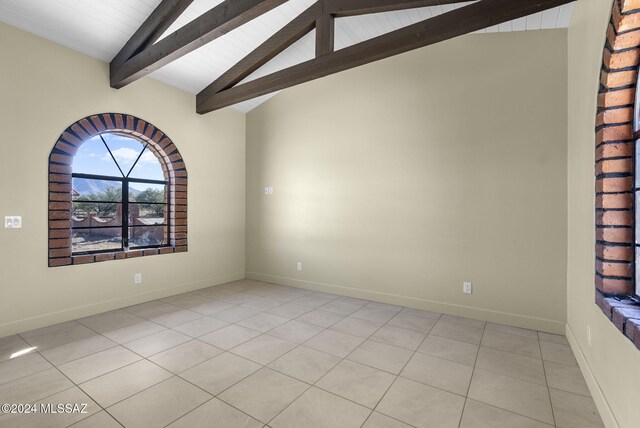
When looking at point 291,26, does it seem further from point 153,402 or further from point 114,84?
point 153,402

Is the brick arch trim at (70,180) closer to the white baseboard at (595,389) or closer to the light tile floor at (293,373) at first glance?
the light tile floor at (293,373)

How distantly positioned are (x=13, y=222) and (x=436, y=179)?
414 centimetres

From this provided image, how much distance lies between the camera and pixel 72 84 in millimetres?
3141

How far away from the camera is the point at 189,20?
299 centimetres

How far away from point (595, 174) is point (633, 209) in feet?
1.06

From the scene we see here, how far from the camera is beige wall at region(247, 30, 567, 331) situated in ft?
9.59

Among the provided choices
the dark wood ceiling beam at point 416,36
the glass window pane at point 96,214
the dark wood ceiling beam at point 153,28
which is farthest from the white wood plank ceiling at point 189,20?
the glass window pane at point 96,214

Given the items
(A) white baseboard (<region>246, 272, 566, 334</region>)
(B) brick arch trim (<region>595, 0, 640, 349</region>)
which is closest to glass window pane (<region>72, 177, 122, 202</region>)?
(A) white baseboard (<region>246, 272, 566, 334</region>)

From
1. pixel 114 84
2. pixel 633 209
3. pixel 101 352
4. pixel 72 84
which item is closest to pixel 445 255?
pixel 633 209

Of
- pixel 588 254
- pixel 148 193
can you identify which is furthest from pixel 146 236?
pixel 588 254

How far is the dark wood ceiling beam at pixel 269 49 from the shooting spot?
10.0ft

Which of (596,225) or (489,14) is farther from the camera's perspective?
(489,14)

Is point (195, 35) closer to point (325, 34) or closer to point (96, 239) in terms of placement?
point (325, 34)

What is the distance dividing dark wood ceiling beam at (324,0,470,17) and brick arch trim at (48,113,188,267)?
255cm
